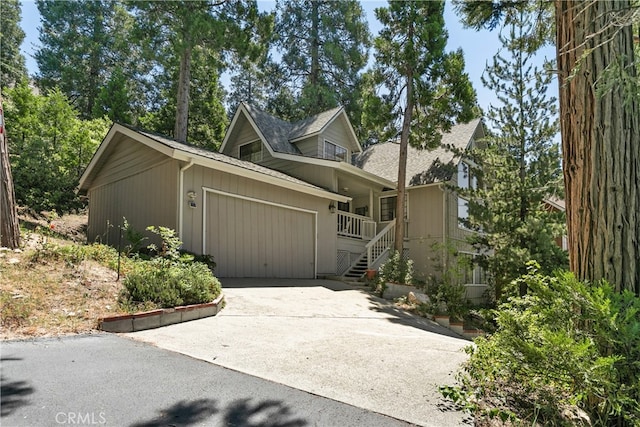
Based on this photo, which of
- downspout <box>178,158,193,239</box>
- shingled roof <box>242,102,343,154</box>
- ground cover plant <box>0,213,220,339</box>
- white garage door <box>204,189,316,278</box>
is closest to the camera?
ground cover plant <box>0,213,220,339</box>

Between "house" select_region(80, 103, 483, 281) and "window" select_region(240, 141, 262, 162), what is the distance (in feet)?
0.16

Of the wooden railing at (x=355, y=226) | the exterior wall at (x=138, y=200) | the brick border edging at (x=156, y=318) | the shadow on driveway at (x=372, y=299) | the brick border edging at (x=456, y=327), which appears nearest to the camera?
the brick border edging at (x=156, y=318)

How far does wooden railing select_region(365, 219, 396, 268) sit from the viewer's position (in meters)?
14.0

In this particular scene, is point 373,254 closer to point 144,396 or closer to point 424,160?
point 424,160

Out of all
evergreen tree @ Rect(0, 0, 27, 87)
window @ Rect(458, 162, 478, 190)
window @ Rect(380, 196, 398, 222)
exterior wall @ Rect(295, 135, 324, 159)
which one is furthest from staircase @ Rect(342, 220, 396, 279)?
evergreen tree @ Rect(0, 0, 27, 87)

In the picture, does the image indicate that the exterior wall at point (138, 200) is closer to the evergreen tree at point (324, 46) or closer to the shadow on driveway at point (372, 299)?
the shadow on driveway at point (372, 299)

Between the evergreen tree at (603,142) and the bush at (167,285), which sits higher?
the evergreen tree at (603,142)

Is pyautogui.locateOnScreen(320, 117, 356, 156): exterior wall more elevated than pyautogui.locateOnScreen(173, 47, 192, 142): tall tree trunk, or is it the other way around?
Result: pyautogui.locateOnScreen(173, 47, 192, 142): tall tree trunk

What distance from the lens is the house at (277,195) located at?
392 inches

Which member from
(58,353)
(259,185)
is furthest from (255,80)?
(58,353)

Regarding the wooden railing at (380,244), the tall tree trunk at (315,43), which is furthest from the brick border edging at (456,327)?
the tall tree trunk at (315,43)

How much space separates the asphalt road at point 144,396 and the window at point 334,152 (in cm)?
1355

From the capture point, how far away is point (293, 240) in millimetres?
12305

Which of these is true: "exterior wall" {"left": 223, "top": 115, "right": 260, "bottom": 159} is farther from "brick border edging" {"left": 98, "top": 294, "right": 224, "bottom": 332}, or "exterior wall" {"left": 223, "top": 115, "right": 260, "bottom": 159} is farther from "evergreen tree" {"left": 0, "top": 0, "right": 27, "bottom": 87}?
"evergreen tree" {"left": 0, "top": 0, "right": 27, "bottom": 87}
